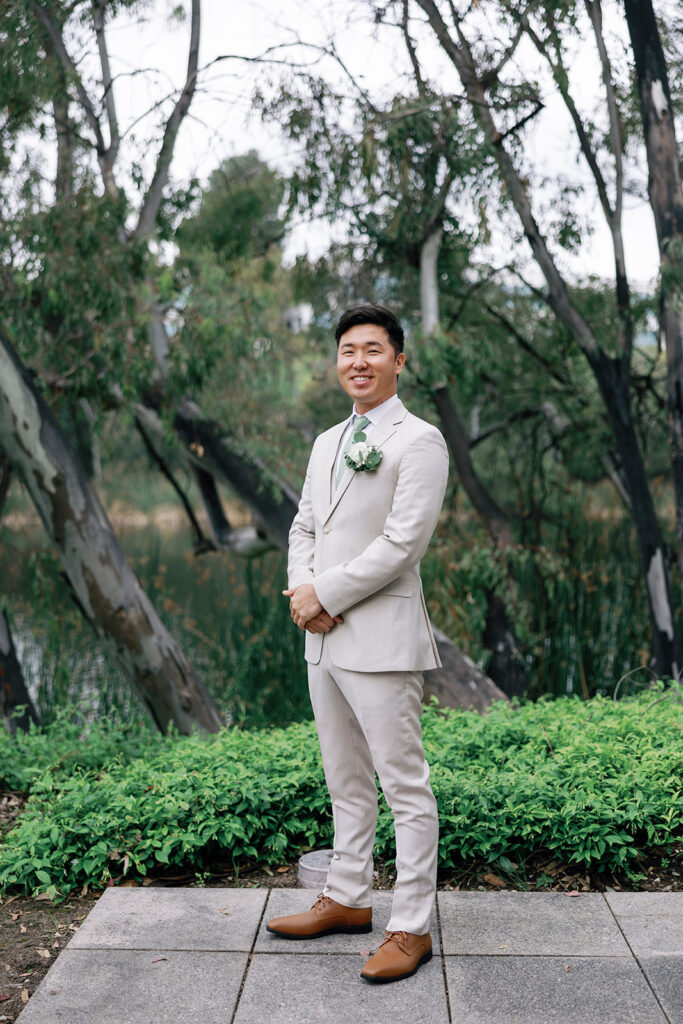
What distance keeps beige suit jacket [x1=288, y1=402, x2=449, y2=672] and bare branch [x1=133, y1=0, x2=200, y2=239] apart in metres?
4.70

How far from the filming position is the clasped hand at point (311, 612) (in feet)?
8.13

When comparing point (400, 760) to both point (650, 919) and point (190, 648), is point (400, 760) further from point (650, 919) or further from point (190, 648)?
point (190, 648)

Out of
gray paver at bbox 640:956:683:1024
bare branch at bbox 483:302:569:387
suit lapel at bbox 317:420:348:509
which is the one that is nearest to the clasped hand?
suit lapel at bbox 317:420:348:509

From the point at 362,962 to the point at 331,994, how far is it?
18 centimetres

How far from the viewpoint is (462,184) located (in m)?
7.82

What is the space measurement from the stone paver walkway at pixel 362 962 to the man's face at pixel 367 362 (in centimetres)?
143

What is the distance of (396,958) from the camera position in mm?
2385

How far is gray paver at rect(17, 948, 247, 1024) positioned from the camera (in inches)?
88.6

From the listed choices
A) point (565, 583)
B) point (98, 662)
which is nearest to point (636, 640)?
point (565, 583)

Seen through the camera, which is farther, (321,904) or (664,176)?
(664,176)

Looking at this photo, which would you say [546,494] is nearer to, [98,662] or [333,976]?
[98,662]

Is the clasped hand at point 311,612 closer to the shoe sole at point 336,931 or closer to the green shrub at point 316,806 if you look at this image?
the shoe sole at point 336,931

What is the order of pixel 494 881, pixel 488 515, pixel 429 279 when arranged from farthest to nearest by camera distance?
pixel 488 515, pixel 429 279, pixel 494 881

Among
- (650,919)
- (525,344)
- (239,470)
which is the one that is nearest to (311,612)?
(650,919)
